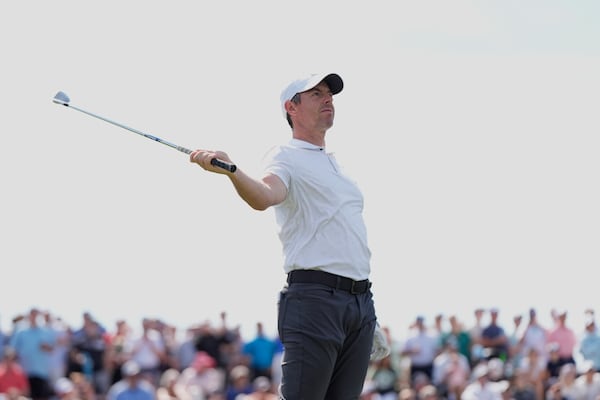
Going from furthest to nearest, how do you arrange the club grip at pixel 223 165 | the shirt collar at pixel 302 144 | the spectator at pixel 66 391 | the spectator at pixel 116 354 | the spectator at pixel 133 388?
the spectator at pixel 116 354 < the spectator at pixel 133 388 < the spectator at pixel 66 391 < the shirt collar at pixel 302 144 < the club grip at pixel 223 165

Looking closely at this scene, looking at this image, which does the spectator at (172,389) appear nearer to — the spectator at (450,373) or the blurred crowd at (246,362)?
the blurred crowd at (246,362)

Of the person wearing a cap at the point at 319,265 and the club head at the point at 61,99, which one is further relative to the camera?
the club head at the point at 61,99

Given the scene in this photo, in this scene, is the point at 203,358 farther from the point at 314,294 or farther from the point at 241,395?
the point at 314,294

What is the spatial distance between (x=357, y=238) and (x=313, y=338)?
48 centimetres

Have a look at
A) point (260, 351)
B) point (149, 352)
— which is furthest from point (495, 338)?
point (149, 352)

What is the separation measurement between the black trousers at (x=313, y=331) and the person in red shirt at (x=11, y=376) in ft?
23.2

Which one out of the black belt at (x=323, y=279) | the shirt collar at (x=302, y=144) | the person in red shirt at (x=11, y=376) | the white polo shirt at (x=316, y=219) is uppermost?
the shirt collar at (x=302, y=144)

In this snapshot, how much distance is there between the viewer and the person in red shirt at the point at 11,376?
39.8 ft

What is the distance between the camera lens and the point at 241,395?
1266 cm

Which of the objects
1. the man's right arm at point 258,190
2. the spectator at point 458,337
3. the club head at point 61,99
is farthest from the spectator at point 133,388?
the man's right arm at point 258,190

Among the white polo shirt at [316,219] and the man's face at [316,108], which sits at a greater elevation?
the man's face at [316,108]

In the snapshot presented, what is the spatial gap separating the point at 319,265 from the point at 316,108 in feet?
2.32

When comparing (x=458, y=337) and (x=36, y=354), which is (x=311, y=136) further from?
(x=458, y=337)

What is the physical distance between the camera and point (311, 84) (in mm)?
5555
